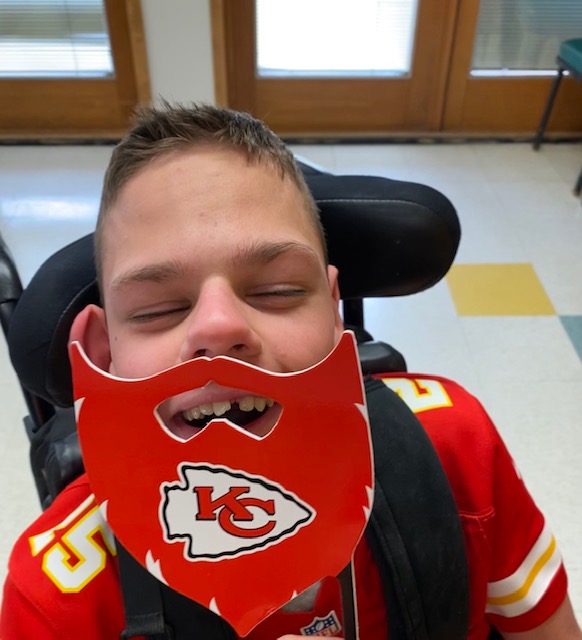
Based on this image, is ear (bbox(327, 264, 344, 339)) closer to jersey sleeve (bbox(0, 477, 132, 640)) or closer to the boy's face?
the boy's face

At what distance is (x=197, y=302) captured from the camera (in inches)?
22.5

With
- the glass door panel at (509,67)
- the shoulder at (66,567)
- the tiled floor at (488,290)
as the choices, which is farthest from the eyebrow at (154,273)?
the glass door panel at (509,67)

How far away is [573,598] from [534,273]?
1.01 metres

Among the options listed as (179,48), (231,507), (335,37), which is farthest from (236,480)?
(335,37)

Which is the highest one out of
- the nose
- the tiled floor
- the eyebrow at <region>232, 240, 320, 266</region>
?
the eyebrow at <region>232, 240, 320, 266</region>

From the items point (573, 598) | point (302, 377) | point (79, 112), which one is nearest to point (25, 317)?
point (302, 377)

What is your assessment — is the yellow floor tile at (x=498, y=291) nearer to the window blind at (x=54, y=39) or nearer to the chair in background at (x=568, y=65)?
the chair in background at (x=568, y=65)

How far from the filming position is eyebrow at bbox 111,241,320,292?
1.88 feet

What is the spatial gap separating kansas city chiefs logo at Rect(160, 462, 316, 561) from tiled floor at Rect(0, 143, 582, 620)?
942 millimetres

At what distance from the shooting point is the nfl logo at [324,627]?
0.66 meters

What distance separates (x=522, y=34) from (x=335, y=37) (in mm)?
693

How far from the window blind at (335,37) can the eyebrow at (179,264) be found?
2.14 meters

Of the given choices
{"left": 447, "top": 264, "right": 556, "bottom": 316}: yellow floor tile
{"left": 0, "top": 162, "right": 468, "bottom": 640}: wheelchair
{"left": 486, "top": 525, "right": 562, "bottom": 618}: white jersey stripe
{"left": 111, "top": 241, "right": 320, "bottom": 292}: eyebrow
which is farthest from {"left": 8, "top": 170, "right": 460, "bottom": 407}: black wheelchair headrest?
{"left": 447, "top": 264, "right": 556, "bottom": 316}: yellow floor tile

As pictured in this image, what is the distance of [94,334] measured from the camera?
0.66m
